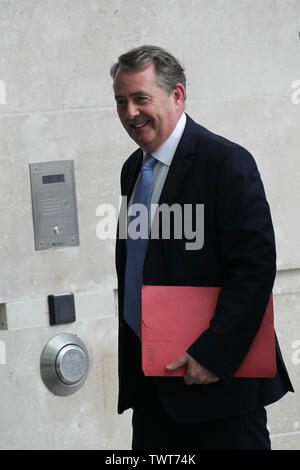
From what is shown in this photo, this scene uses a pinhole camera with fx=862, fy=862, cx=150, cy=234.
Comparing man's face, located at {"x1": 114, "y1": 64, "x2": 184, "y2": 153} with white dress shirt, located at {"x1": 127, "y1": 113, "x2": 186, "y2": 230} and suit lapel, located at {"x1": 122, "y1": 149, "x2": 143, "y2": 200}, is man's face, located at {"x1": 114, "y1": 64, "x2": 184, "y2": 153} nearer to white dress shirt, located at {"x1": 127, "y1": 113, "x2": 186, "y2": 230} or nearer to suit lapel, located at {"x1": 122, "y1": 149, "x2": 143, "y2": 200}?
white dress shirt, located at {"x1": 127, "y1": 113, "x2": 186, "y2": 230}

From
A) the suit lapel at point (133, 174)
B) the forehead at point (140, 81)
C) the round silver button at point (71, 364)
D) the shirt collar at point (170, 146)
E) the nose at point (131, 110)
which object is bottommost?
the round silver button at point (71, 364)

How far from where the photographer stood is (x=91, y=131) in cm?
386

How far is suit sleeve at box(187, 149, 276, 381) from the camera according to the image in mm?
2555

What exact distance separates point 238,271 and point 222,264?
12 cm

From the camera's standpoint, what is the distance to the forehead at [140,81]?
8.88 ft

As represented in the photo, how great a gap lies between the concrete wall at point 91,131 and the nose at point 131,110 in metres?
1.10

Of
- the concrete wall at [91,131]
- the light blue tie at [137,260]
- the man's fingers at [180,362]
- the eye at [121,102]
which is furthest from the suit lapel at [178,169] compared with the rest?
the concrete wall at [91,131]

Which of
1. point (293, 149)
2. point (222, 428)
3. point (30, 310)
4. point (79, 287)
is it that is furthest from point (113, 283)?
point (222, 428)

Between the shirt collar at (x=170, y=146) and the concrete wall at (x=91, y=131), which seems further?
the concrete wall at (x=91, y=131)

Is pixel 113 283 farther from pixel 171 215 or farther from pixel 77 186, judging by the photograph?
pixel 171 215

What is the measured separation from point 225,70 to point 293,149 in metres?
0.52

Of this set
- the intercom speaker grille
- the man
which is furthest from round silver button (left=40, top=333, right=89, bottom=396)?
the man

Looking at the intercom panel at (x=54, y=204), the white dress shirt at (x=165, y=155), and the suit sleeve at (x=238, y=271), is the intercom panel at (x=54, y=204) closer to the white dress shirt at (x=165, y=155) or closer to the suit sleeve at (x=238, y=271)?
the white dress shirt at (x=165, y=155)
